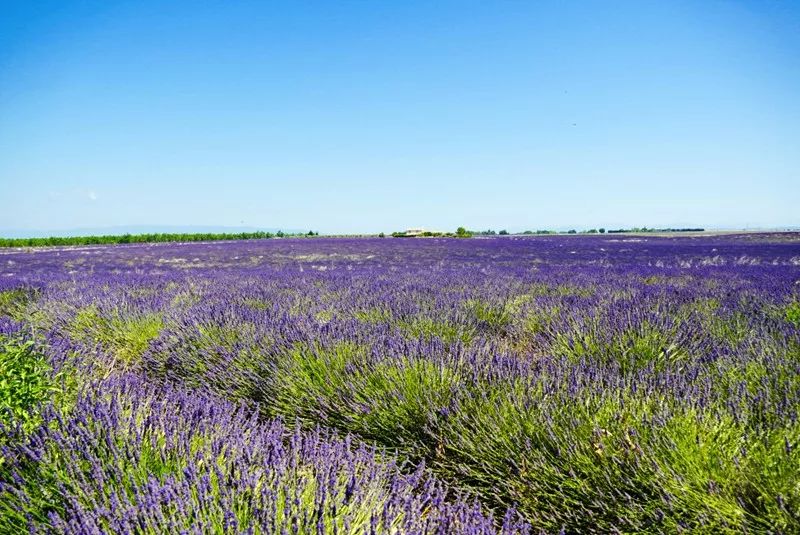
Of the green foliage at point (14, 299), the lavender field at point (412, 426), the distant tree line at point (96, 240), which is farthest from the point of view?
the distant tree line at point (96, 240)

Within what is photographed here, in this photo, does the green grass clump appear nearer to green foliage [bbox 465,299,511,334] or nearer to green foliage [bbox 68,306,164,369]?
green foliage [bbox 465,299,511,334]

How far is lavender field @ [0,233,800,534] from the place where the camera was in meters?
1.31

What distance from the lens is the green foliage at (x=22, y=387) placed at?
1.87 meters

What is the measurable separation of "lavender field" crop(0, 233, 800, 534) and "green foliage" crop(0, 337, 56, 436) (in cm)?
1

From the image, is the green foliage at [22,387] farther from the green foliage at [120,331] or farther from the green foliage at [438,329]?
the green foliage at [438,329]

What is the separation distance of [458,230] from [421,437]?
50.0 metres

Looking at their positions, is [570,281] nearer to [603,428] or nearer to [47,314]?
[603,428]

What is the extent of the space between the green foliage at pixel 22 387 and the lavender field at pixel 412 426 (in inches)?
0.5

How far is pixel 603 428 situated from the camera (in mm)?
1851

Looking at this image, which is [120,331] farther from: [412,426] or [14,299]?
[14,299]

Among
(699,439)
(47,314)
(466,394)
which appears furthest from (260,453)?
(47,314)

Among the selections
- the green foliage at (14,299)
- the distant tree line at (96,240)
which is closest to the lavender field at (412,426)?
the green foliage at (14,299)

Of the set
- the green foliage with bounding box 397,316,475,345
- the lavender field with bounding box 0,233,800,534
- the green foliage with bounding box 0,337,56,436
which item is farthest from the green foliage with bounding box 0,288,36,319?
the green foliage with bounding box 397,316,475,345

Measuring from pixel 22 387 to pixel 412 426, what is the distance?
1.75 m
